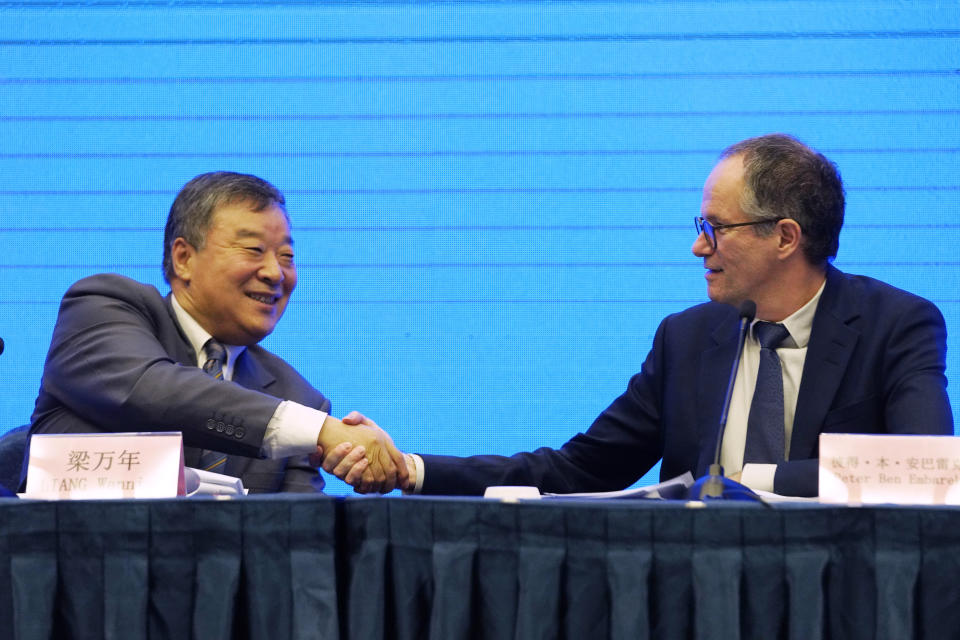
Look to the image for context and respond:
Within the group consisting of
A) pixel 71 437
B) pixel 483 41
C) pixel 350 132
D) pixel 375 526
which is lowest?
pixel 375 526

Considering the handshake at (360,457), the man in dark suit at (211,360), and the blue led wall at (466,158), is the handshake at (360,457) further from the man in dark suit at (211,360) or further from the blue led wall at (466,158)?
the blue led wall at (466,158)

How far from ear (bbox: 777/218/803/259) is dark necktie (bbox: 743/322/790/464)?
21cm

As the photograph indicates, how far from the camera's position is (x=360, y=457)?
2275 millimetres

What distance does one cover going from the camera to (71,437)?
5.21ft

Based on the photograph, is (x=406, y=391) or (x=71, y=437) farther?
(x=406, y=391)

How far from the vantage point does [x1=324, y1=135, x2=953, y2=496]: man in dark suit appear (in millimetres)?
2266

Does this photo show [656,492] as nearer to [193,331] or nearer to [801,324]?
[801,324]

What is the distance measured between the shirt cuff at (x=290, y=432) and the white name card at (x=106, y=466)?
2.02ft

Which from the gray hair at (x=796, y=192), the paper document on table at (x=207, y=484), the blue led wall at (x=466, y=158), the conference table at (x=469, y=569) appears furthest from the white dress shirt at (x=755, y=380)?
the paper document on table at (x=207, y=484)

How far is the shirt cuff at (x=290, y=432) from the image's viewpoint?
7.27 feet

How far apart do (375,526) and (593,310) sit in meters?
1.58

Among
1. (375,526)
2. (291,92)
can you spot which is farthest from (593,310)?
(375,526)

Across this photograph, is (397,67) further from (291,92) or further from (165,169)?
(165,169)

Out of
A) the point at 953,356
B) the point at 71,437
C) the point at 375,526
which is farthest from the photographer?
the point at 953,356
